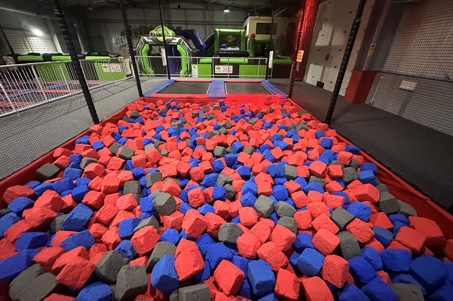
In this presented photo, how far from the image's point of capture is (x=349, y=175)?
5.39 feet

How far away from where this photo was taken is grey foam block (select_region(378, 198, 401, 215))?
1.34m

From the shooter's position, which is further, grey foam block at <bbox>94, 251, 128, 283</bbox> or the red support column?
the red support column

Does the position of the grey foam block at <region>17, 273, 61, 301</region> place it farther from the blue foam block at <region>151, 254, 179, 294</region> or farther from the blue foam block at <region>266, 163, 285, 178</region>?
the blue foam block at <region>266, 163, 285, 178</region>

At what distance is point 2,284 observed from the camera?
2.86 feet

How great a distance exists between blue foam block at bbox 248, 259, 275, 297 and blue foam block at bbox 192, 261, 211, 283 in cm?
21

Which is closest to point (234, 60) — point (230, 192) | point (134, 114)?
point (134, 114)

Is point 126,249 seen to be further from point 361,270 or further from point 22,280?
point 361,270

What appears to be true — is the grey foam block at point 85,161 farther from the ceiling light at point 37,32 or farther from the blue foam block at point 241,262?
the ceiling light at point 37,32

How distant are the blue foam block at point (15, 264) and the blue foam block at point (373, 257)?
1.70 metres

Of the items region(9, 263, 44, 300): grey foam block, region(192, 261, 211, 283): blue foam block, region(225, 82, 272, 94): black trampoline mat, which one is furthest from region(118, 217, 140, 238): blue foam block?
region(225, 82, 272, 94): black trampoline mat

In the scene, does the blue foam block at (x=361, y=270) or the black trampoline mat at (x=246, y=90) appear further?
the black trampoline mat at (x=246, y=90)

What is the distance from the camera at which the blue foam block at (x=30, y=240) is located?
1.03 m

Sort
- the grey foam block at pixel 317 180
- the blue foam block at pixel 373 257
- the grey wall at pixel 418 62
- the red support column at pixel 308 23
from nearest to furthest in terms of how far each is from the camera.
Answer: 1. the blue foam block at pixel 373 257
2. the grey foam block at pixel 317 180
3. the grey wall at pixel 418 62
4. the red support column at pixel 308 23

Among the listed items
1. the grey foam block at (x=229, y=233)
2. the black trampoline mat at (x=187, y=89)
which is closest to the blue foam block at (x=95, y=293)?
the grey foam block at (x=229, y=233)
